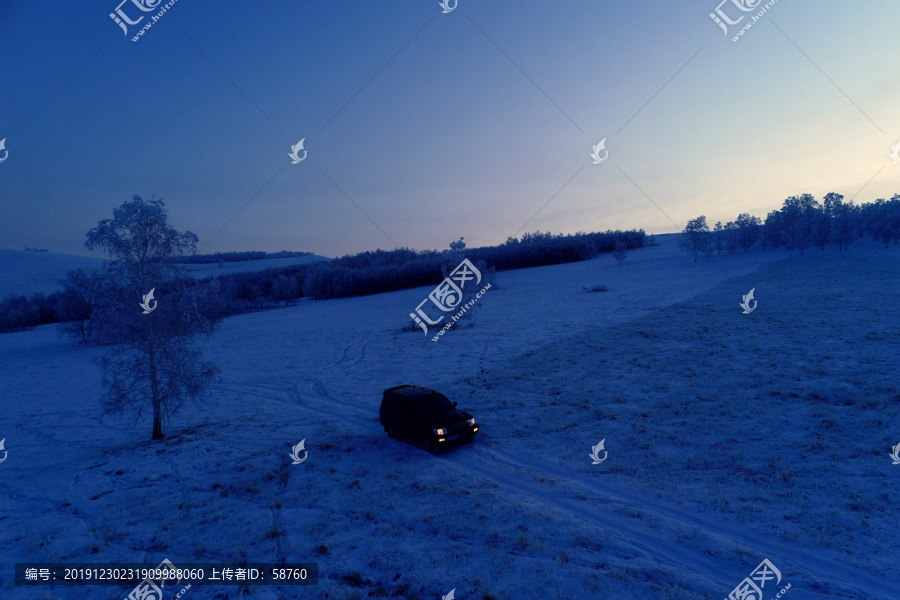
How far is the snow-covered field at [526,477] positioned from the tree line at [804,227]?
59.0m

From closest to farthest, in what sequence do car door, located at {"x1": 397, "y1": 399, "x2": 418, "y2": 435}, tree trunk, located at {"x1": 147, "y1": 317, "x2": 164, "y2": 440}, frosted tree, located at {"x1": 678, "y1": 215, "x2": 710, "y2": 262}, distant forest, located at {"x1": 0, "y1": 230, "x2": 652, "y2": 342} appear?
car door, located at {"x1": 397, "y1": 399, "x2": 418, "y2": 435}, tree trunk, located at {"x1": 147, "y1": 317, "x2": 164, "y2": 440}, distant forest, located at {"x1": 0, "y1": 230, "x2": 652, "y2": 342}, frosted tree, located at {"x1": 678, "y1": 215, "x2": 710, "y2": 262}

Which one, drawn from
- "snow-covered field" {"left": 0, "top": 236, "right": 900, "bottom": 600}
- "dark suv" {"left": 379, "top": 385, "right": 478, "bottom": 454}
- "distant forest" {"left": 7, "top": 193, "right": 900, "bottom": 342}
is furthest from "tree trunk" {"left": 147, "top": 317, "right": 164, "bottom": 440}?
"distant forest" {"left": 7, "top": 193, "right": 900, "bottom": 342}

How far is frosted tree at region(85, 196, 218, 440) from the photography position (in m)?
14.4

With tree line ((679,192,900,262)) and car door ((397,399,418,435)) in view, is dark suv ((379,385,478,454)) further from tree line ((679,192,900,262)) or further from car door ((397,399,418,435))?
tree line ((679,192,900,262))

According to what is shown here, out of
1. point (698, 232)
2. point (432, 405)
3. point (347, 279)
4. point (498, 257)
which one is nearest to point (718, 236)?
point (698, 232)

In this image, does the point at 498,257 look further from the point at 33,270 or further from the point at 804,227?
the point at 33,270

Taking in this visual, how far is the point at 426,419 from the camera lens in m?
13.1

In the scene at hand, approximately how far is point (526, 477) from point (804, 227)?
85.5 meters

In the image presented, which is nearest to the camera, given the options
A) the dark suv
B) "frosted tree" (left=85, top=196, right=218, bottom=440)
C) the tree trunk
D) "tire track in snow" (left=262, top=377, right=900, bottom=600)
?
"tire track in snow" (left=262, top=377, right=900, bottom=600)

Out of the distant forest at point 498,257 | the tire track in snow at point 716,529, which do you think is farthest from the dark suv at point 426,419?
the distant forest at point 498,257

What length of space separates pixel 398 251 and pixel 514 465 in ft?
394

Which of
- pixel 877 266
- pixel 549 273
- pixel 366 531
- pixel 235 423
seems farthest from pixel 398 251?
pixel 366 531

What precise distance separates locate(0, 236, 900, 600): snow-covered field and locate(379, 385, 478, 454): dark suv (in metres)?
0.62

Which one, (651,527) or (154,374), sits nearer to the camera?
(651,527)
